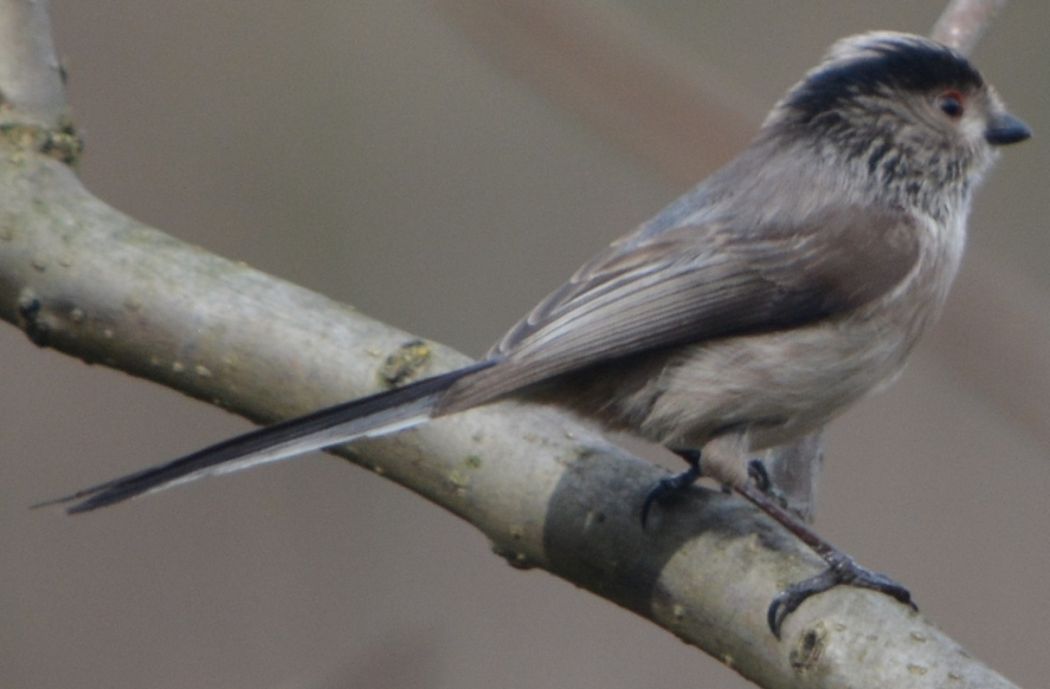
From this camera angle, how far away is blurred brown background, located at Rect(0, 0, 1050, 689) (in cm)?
368

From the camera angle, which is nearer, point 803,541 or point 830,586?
point 830,586

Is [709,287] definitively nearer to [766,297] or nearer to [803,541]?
[766,297]

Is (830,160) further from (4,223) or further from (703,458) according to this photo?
(4,223)

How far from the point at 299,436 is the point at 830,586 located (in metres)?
0.75

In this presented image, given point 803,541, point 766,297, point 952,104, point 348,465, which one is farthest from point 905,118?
point 348,465

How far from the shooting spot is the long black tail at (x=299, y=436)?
1874 millimetres

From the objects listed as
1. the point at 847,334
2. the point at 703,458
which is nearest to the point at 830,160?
the point at 847,334

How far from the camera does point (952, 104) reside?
2.77m

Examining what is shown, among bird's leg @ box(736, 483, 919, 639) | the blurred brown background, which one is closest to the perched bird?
bird's leg @ box(736, 483, 919, 639)

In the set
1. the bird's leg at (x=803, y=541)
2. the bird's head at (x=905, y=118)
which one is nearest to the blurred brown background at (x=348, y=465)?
the bird's head at (x=905, y=118)

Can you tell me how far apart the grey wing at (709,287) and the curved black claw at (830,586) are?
1.77ft

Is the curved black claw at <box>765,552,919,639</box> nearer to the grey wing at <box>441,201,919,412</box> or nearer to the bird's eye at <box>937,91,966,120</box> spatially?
the grey wing at <box>441,201,919,412</box>

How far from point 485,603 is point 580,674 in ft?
1.05

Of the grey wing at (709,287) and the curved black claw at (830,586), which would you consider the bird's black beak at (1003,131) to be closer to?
the grey wing at (709,287)
